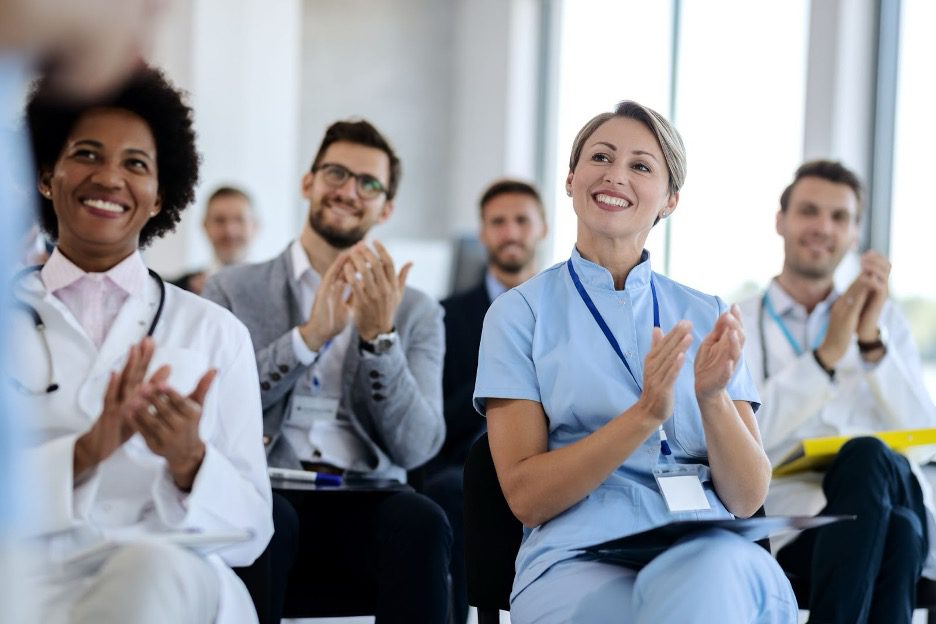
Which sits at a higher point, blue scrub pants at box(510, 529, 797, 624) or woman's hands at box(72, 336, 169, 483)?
woman's hands at box(72, 336, 169, 483)

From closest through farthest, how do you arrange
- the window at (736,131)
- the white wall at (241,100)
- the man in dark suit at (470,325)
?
Answer: the man in dark suit at (470,325)
the window at (736,131)
the white wall at (241,100)

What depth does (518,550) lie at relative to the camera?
2094 mm

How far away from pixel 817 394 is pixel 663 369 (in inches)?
59.6

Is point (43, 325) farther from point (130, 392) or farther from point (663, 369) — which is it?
point (663, 369)

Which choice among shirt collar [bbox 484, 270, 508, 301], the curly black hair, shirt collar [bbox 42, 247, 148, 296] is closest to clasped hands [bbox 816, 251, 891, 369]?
shirt collar [bbox 484, 270, 508, 301]

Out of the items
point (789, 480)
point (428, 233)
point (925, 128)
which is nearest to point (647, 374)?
point (789, 480)

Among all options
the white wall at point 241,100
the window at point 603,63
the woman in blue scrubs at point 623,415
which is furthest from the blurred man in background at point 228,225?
the woman in blue scrubs at point 623,415

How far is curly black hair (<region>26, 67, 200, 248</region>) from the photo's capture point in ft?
7.19

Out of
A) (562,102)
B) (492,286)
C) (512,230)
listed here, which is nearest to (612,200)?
(492,286)

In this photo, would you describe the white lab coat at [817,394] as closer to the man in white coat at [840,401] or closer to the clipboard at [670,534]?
the man in white coat at [840,401]

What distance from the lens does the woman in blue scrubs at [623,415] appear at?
180 cm

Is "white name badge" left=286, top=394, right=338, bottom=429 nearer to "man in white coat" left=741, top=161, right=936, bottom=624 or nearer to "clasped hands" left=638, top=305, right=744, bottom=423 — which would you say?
"clasped hands" left=638, top=305, right=744, bottom=423

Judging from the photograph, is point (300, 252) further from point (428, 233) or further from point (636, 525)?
point (428, 233)

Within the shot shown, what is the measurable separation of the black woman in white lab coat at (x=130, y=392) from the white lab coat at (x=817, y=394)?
164 centimetres
